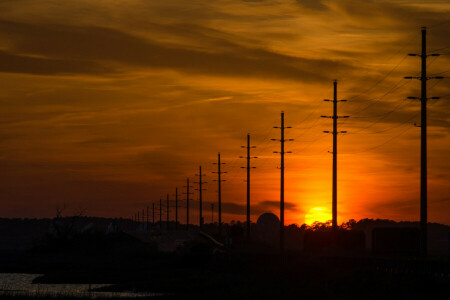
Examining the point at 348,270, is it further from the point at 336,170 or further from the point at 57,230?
the point at 57,230

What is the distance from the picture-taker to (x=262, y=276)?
69.7 meters

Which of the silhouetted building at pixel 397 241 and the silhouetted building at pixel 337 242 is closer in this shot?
the silhouetted building at pixel 397 241

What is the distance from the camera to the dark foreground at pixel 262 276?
1921 inches

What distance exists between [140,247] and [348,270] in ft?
302

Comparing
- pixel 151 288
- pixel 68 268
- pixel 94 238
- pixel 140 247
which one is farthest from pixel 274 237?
pixel 151 288

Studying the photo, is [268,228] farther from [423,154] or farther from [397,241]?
[423,154]

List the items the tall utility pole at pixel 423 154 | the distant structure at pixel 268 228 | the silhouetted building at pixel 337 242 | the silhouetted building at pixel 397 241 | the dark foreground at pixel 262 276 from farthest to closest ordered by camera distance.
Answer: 1. the distant structure at pixel 268 228
2. the silhouetted building at pixel 337 242
3. the silhouetted building at pixel 397 241
4. the tall utility pole at pixel 423 154
5. the dark foreground at pixel 262 276

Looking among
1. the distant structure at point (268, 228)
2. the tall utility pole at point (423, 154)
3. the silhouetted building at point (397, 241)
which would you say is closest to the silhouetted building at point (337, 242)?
the silhouetted building at point (397, 241)

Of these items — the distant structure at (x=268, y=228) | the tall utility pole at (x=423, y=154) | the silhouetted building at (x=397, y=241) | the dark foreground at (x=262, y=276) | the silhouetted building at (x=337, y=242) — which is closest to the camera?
the dark foreground at (x=262, y=276)

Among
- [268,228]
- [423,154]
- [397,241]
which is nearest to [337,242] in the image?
[397,241]

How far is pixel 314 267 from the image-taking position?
219ft

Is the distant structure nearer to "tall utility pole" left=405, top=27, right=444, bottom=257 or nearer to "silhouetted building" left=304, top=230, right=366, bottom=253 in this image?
"silhouetted building" left=304, top=230, right=366, bottom=253

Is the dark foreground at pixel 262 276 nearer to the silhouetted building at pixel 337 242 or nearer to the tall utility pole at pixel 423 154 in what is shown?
the tall utility pole at pixel 423 154

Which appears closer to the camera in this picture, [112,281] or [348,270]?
[348,270]
